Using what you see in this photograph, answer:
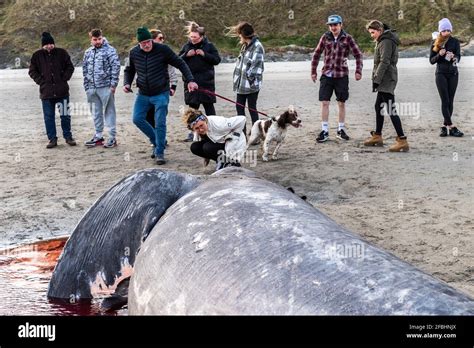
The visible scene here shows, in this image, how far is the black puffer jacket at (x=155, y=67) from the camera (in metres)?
10.8

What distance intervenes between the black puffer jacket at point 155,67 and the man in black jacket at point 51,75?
2060mm

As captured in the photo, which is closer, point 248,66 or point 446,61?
point 248,66

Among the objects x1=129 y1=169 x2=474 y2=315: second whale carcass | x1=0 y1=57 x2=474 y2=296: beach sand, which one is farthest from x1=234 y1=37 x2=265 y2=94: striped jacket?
x1=129 y1=169 x2=474 y2=315: second whale carcass

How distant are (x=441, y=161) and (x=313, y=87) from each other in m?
13.5

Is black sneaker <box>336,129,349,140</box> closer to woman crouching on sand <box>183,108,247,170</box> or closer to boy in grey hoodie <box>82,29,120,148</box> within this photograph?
woman crouching on sand <box>183,108,247,170</box>

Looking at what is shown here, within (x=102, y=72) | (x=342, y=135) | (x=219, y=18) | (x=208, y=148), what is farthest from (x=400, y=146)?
(x=219, y=18)

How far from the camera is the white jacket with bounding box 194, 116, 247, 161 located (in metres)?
9.48

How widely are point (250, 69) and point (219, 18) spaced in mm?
56448

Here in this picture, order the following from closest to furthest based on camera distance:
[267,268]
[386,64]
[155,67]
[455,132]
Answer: [267,268]
[155,67]
[386,64]
[455,132]

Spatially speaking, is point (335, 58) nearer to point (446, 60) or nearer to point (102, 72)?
point (446, 60)

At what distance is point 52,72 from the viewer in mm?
12414

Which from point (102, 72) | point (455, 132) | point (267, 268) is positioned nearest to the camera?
point (267, 268)

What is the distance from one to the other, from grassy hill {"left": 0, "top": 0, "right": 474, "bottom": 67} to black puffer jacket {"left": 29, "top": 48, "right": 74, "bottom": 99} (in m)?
47.9
